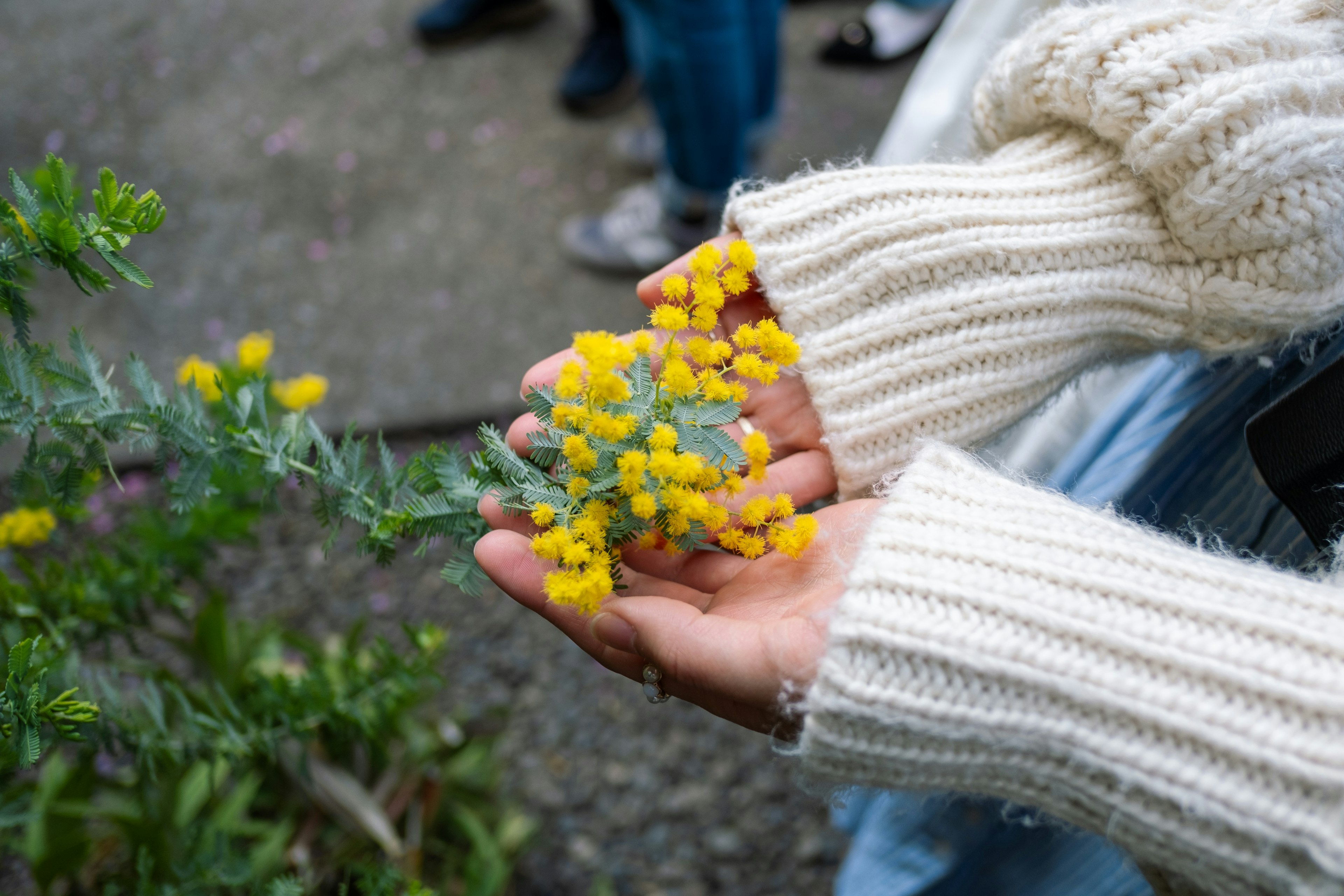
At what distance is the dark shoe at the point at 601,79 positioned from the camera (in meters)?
3.05

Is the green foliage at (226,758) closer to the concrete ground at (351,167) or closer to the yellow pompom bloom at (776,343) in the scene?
the yellow pompom bloom at (776,343)

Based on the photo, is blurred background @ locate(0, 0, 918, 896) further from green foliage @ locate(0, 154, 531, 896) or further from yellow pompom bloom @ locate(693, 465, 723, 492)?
yellow pompom bloom @ locate(693, 465, 723, 492)

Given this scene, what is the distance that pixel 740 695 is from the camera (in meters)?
0.83

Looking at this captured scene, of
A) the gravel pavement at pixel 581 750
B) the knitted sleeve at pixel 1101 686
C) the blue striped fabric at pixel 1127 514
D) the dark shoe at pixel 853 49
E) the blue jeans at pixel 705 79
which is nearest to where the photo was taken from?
the knitted sleeve at pixel 1101 686

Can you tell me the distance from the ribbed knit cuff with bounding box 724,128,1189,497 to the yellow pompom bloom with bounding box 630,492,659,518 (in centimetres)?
27

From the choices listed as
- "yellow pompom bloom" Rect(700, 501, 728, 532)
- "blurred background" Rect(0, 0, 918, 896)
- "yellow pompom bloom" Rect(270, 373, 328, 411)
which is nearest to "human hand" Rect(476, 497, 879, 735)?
"yellow pompom bloom" Rect(700, 501, 728, 532)

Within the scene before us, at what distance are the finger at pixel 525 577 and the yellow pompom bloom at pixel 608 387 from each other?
20 centimetres

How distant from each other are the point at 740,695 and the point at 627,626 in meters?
0.14

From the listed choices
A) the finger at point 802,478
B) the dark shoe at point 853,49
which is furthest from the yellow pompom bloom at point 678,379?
the dark shoe at point 853,49

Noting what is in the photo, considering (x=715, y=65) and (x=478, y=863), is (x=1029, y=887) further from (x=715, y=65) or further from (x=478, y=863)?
(x=715, y=65)

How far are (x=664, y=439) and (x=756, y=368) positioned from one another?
13 cm

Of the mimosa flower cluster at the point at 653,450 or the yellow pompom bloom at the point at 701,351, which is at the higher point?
the yellow pompom bloom at the point at 701,351

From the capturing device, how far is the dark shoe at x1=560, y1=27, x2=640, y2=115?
3.05m

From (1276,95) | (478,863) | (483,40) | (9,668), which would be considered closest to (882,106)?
(483,40)
